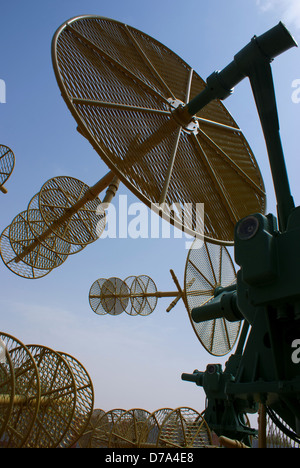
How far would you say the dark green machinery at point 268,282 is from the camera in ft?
7.45

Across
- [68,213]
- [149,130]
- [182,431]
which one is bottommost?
[182,431]

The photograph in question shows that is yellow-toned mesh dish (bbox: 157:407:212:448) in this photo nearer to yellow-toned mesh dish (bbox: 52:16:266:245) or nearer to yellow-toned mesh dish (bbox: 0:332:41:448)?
yellow-toned mesh dish (bbox: 0:332:41:448)

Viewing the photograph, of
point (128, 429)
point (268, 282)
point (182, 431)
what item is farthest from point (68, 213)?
point (268, 282)

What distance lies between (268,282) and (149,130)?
12.6 ft

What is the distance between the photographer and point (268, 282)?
229 centimetres

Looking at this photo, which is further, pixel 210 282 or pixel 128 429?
pixel 128 429

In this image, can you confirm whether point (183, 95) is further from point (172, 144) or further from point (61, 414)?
point (61, 414)

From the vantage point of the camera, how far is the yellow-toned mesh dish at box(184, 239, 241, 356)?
9.50 m

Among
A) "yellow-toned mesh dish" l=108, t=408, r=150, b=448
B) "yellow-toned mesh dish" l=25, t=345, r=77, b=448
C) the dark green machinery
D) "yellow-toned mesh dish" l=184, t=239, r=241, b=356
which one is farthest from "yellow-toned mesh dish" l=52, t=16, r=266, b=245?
"yellow-toned mesh dish" l=108, t=408, r=150, b=448

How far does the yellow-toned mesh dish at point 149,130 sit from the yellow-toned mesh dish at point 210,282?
3657mm

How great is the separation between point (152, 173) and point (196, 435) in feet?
42.9

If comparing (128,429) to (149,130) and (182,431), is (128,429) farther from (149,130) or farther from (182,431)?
(149,130)

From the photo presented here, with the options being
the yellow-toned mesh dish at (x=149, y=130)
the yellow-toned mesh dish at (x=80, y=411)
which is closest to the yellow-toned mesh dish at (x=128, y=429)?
the yellow-toned mesh dish at (x=80, y=411)
